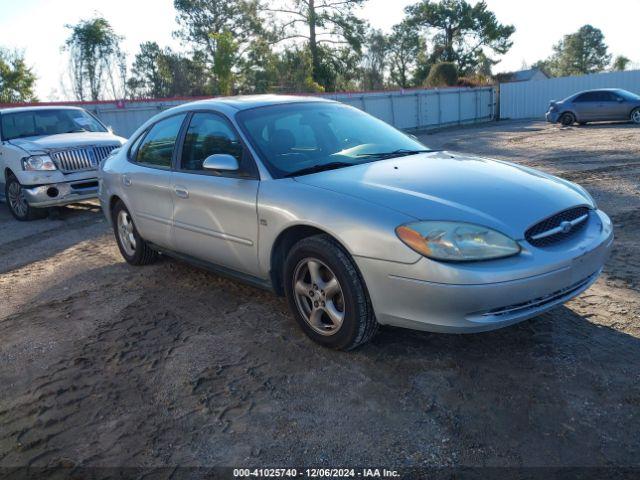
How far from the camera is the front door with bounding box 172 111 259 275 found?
12.3ft

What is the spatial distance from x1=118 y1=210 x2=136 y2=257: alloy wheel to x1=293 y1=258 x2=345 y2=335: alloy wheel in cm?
256

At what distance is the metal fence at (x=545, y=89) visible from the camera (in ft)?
94.9

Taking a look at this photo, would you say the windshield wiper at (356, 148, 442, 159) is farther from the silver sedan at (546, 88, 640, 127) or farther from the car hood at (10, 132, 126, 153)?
the silver sedan at (546, 88, 640, 127)

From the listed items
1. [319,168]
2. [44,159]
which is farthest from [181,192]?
[44,159]

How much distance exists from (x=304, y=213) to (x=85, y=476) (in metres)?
1.76

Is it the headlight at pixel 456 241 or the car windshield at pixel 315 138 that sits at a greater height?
the car windshield at pixel 315 138

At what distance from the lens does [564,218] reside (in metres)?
3.20

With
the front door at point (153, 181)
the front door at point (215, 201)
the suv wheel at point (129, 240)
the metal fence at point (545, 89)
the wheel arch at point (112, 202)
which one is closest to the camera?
the front door at point (215, 201)

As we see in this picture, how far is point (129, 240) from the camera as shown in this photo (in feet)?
17.9

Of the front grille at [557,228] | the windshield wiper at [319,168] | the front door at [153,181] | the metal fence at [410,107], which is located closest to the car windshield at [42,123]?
the front door at [153,181]

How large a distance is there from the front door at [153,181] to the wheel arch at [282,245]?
1.32 meters

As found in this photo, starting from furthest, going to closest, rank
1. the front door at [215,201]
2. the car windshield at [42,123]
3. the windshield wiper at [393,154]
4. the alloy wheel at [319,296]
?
the car windshield at [42,123]
the windshield wiper at [393,154]
the front door at [215,201]
the alloy wheel at [319,296]

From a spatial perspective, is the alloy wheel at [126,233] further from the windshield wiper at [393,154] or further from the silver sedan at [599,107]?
the silver sedan at [599,107]

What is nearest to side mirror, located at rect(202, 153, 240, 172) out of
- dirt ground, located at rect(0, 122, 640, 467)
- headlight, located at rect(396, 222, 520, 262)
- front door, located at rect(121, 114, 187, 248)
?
front door, located at rect(121, 114, 187, 248)
